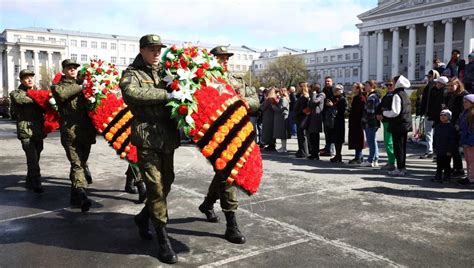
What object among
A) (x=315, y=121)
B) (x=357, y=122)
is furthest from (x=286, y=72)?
(x=357, y=122)

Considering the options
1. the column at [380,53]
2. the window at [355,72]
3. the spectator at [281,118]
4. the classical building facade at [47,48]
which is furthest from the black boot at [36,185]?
the window at [355,72]

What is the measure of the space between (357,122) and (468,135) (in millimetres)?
2918

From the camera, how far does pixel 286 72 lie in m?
84.8

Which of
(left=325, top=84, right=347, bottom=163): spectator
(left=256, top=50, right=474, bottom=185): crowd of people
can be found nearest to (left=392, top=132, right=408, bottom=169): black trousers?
(left=256, top=50, right=474, bottom=185): crowd of people

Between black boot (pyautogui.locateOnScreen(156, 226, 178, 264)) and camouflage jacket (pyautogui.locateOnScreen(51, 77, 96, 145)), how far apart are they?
3.03m

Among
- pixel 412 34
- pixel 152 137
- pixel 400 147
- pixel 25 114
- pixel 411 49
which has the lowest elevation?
pixel 400 147

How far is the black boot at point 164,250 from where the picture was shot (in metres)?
4.25

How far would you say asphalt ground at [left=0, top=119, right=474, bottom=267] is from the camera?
4379 mm

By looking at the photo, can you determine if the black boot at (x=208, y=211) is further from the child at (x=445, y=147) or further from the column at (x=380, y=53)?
the column at (x=380, y=53)

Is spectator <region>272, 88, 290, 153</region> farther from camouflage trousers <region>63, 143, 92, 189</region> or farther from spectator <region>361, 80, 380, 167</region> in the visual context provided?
camouflage trousers <region>63, 143, 92, 189</region>

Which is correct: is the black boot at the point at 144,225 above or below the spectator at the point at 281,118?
below

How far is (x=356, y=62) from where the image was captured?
112188mm

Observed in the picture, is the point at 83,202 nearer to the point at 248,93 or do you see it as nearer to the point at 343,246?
the point at 248,93

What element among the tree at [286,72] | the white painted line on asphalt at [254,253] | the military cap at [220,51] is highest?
the tree at [286,72]
